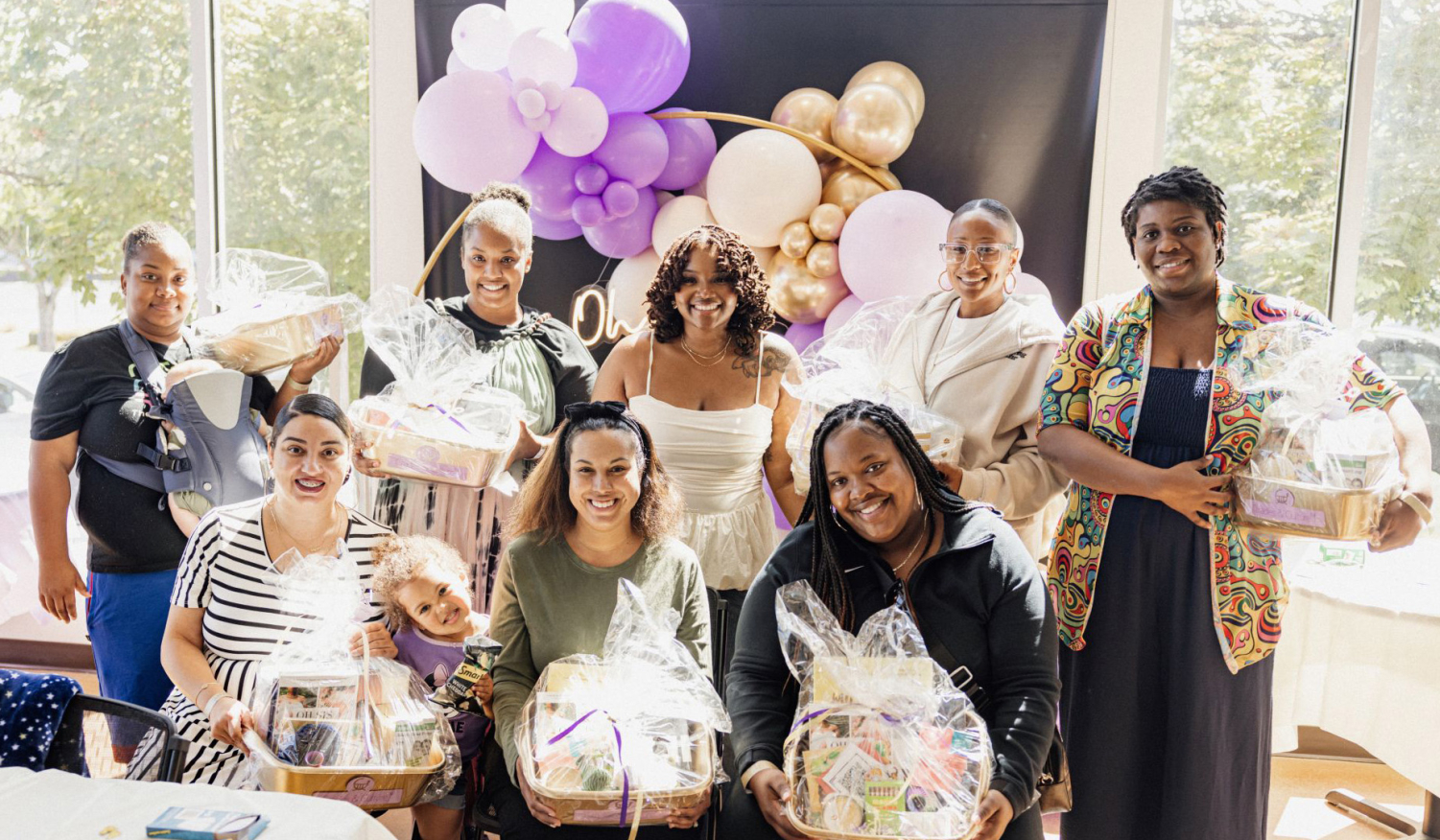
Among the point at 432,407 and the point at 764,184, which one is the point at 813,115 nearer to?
the point at 764,184

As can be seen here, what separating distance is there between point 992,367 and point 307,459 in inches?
69.4

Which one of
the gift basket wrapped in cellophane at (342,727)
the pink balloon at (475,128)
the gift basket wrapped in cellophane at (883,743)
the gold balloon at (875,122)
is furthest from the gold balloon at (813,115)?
the gift basket wrapped in cellophane at (342,727)

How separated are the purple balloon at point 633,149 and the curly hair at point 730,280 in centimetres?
104

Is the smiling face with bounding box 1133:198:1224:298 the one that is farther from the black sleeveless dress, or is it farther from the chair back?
the chair back

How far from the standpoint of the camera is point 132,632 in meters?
3.00

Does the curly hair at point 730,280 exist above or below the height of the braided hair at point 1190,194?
below

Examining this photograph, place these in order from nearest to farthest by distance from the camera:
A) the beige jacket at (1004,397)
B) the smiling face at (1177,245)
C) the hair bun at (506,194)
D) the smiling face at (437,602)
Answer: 1. the smiling face at (1177,245)
2. the smiling face at (437,602)
3. the beige jacket at (1004,397)
4. the hair bun at (506,194)

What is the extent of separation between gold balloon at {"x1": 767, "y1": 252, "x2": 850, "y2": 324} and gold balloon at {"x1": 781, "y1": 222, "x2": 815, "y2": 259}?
3 cm

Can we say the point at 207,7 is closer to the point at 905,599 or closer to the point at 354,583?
the point at 354,583

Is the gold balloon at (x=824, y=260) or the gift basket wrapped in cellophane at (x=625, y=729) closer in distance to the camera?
the gift basket wrapped in cellophane at (x=625, y=729)

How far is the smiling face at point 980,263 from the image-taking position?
286 cm

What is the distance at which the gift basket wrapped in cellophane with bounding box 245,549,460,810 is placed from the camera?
2.08 meters

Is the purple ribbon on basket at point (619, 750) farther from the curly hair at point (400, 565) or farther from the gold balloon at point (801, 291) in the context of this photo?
the gold balloon at point (801, 291)

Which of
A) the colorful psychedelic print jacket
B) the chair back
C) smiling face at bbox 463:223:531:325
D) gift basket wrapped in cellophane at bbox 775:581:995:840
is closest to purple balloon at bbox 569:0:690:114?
smiling face at bbox 463:223:531:325
